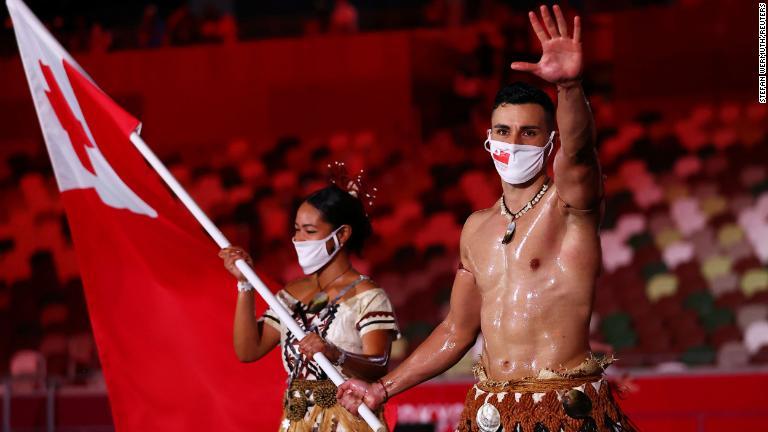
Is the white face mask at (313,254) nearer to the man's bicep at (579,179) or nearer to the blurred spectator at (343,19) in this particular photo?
the man's bicep at (579,179)

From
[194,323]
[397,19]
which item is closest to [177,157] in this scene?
[397,19]

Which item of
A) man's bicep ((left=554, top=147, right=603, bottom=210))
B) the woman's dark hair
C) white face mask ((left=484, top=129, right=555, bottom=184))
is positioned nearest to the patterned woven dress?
the woman's dark hair

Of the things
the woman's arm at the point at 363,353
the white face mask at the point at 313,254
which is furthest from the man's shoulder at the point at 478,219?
the white face mask at the point at 313,254

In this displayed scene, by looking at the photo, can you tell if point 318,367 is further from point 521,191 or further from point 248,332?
point 521,191

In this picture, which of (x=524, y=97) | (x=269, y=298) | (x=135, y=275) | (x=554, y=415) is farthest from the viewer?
(x=135, y=275)

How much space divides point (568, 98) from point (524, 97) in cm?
35

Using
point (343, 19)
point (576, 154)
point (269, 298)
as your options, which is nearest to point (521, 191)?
point (576, 154)

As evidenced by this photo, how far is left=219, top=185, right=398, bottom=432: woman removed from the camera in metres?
3.71

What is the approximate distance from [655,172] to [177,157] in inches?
172

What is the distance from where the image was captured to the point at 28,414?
→ 7.39 m

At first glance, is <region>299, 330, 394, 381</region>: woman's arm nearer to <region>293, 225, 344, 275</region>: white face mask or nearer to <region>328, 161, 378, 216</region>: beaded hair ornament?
<region>293, 225, 344, 275</region>: white face mask

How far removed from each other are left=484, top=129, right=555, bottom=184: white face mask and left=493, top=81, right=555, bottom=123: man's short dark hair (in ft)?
0.35

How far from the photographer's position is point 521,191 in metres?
2.87

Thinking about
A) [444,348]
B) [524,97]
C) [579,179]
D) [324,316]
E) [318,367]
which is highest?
[524,97]
